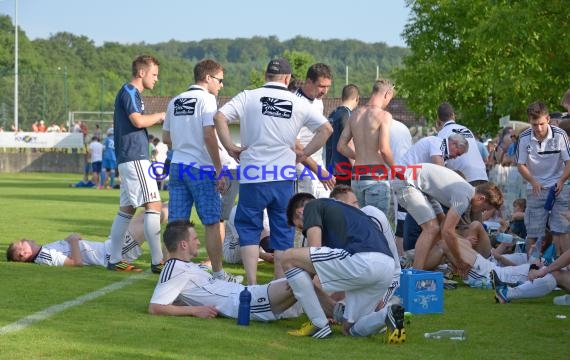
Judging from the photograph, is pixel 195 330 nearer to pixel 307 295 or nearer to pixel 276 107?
pixel 307 295

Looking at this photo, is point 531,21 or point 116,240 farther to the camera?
point 531,21

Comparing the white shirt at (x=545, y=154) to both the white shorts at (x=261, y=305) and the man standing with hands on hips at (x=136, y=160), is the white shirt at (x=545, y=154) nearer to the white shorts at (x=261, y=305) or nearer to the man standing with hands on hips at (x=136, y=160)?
the man standing with hands on hips at (x=136, y=160)

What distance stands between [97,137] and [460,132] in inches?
1081

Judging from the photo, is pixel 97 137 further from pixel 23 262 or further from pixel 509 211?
pixel 23 262

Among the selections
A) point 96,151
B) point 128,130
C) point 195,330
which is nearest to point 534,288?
point 195,330

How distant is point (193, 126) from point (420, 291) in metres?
3.01

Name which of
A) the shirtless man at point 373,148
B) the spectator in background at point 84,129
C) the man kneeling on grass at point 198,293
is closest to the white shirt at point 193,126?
the shirtless man at point 373,148

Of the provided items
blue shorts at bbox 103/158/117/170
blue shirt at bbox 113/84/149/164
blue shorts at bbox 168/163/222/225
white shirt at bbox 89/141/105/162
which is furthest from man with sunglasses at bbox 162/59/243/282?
white shirt at bbox 89/141/105/162

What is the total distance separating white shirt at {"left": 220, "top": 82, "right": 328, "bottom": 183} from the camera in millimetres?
9039

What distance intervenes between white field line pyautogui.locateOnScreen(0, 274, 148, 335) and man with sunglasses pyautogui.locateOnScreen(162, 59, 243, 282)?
2.72 ft

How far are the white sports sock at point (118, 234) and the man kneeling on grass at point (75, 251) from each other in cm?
19

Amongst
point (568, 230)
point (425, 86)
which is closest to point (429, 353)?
point (568, 230)

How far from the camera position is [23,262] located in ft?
37.3

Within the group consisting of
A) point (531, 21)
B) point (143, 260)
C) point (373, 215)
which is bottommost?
point (143, 260)
